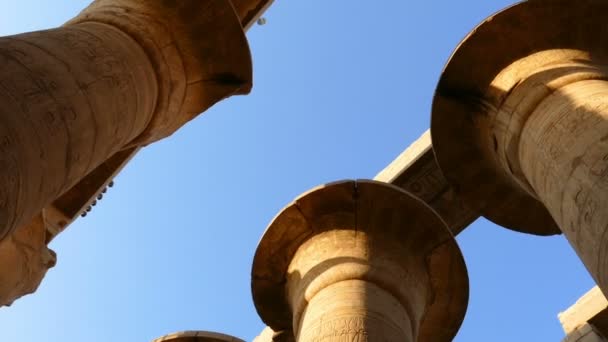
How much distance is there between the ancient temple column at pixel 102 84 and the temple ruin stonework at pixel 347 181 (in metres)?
0.02

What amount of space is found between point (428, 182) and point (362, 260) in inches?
168

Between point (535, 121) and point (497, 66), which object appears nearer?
point (535, 121)

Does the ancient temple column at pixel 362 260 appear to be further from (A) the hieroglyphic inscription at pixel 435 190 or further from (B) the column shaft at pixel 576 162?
(A) the hieroglyphic inscription at pixel 435 190

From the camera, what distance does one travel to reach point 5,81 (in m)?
4.38

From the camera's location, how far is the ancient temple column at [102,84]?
4469 mm

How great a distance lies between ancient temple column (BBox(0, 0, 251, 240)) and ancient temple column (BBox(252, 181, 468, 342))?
189cm

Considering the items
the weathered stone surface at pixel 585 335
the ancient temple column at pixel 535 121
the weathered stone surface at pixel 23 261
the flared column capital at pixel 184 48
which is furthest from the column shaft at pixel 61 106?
the weathered stone surface at pixel 585 335

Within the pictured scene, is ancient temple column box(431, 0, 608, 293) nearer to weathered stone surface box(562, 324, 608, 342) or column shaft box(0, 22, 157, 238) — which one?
weathered stone surface box(562, 324, 608, 342)

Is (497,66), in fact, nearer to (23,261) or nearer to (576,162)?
(576,162)

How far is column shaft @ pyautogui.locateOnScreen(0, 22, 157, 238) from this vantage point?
4367 millimetres

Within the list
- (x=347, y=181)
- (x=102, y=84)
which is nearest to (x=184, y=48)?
(x=102, y=84)

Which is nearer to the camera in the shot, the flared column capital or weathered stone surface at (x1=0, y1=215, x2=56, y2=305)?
the flared column capital

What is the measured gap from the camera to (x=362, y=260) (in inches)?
302

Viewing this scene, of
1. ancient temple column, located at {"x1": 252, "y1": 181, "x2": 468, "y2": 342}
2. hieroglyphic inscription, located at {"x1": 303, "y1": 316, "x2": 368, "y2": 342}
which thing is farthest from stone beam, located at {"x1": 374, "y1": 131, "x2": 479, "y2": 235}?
hieroglyphic inscription, located at {"x1": 303, "y1": 316, "x2": 368, "y2": 342}
